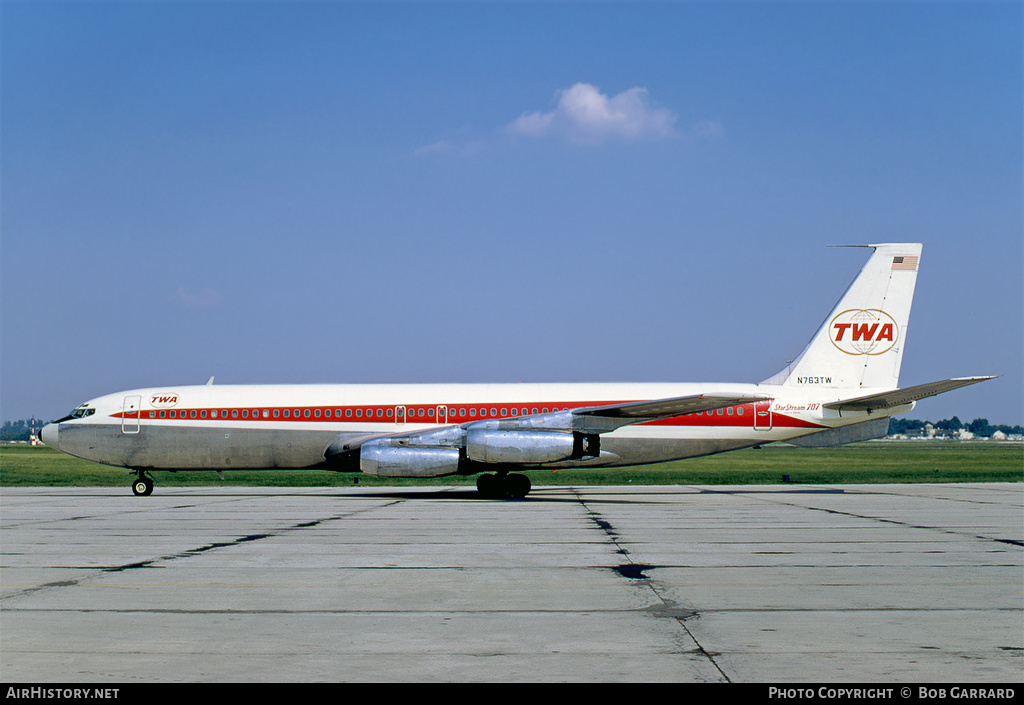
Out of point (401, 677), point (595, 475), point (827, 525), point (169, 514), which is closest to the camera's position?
point (401, 677)

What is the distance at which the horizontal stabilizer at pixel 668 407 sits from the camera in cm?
2456

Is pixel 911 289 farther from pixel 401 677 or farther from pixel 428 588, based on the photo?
pixel 401 677

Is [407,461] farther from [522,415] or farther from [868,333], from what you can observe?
[868,333]

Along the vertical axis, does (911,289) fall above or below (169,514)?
above

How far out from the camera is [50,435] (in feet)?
99.6

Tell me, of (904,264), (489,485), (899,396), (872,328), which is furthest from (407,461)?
(904,264)

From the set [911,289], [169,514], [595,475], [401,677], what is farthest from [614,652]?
[595,475]

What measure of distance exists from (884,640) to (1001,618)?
69.2 inches

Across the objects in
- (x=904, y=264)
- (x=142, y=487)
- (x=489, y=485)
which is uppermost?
(x=904, y=264)

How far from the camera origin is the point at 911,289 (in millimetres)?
29703

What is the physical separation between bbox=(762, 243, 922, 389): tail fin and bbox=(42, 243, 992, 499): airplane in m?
0.04

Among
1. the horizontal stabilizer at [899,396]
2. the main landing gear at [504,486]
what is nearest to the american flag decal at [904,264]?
the horizontal stabilizer at [899,396]
